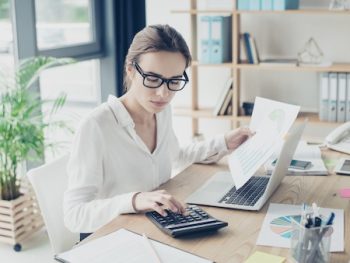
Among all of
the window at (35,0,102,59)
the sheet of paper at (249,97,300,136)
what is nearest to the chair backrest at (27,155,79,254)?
the sheet of paper at (249,97,300,136)

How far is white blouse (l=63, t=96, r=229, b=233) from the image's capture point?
167 centimetres

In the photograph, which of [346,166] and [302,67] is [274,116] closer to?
[346,166]

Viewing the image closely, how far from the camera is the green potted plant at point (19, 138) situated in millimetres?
2895

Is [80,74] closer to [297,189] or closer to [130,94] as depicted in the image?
[130,94]

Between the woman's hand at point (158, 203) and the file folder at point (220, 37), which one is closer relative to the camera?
the woman's hand at point (158, 203)

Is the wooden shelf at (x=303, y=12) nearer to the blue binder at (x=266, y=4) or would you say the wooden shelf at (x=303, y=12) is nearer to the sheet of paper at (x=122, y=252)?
the blue binder at (x=266, y=4)

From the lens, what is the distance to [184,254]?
1.38m

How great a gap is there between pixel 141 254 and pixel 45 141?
199 centimetres

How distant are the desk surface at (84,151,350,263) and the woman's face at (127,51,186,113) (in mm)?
309

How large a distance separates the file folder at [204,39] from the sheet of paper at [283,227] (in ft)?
7.00

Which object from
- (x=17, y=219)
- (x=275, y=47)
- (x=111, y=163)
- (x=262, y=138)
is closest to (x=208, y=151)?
(x=262, y=138)

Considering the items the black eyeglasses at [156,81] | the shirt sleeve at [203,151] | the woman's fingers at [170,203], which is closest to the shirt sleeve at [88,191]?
the woman's fingers at [170,203]

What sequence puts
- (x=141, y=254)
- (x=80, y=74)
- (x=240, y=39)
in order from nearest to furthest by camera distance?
(x=141, y=254), (x=240, y=39), (x=80, y=74)

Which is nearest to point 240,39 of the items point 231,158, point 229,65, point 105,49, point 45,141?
point 229,65
